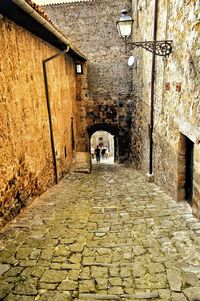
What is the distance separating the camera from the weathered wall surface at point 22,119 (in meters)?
4.39

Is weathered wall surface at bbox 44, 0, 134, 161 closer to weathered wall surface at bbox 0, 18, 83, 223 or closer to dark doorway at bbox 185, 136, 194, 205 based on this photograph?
weathered wall surface at bbox 0, 18, 83, 223

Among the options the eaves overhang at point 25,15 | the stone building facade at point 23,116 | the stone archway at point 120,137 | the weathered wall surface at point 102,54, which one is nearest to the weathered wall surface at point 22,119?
the stone building facade at point 23,116

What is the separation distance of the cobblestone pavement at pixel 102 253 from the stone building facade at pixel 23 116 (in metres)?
0.62

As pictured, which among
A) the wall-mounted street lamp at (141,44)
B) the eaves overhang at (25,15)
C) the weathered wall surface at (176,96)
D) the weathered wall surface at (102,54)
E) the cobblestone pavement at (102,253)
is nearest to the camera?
the cobblestone pavement at (102,253)

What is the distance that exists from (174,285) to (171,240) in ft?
3.19

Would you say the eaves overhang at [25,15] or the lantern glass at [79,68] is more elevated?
the eaves overhang at [25,15]

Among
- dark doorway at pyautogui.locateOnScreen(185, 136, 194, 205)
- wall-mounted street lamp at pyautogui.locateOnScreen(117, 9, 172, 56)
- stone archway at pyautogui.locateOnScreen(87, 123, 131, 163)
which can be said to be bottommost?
stone archway at pyautogui.locateOnScreen(87, 123, 131, 163)

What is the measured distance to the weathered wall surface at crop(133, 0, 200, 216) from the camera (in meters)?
4.32

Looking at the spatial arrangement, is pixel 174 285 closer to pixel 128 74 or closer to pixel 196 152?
pixel 196 152

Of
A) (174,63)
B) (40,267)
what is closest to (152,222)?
(40,267)

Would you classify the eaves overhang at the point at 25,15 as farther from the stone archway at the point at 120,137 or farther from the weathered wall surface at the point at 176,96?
the stone archway at the point at 120,137

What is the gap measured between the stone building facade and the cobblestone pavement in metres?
0.62

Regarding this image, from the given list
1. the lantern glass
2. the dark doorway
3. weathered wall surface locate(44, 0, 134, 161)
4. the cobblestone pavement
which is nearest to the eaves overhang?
the cobblestone pavement

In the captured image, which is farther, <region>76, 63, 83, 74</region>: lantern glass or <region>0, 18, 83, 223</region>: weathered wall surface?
<region>76, 63, 83, 74</region>: lantern glass
